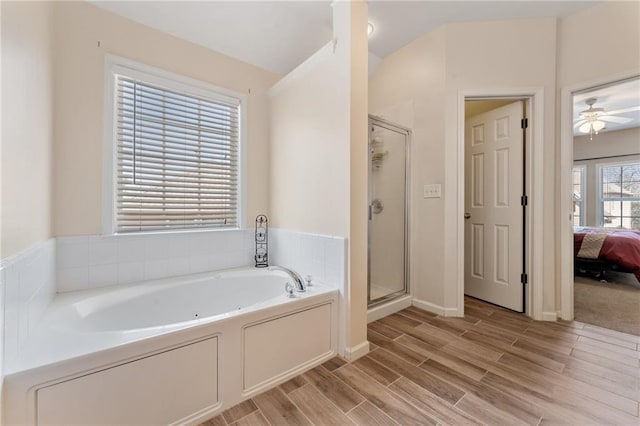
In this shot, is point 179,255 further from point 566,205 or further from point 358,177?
point 566,205

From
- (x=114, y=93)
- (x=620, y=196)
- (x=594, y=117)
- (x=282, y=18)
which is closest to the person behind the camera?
(x=114, y=93)

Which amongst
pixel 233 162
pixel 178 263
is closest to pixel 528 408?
pixel 178 263

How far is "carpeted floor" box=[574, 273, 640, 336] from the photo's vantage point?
88.8 inches

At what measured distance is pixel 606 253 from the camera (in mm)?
3439

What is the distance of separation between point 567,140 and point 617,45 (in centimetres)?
76

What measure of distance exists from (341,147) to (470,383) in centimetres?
163

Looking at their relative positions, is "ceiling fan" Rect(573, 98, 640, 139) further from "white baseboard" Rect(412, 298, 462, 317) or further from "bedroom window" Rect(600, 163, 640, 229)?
"white baseboard" Rect(412, 298, 462, 317)

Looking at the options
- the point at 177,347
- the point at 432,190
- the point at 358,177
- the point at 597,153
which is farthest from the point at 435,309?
the point at 597,153

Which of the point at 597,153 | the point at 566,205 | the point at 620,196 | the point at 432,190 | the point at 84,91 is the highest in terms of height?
the point at 597,153

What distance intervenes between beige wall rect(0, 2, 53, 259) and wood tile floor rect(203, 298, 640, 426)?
1253 millimetres

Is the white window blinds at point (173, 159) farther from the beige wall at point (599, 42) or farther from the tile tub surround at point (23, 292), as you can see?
the beige wall at point (599, 42)

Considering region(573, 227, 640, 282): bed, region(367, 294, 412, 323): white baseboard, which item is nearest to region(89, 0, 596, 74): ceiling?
region(367, 294, 412, 323): white baseboard

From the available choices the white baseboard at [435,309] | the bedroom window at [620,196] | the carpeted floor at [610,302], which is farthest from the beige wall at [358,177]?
the bedroom window at [620,196]

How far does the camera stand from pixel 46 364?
93 cm
